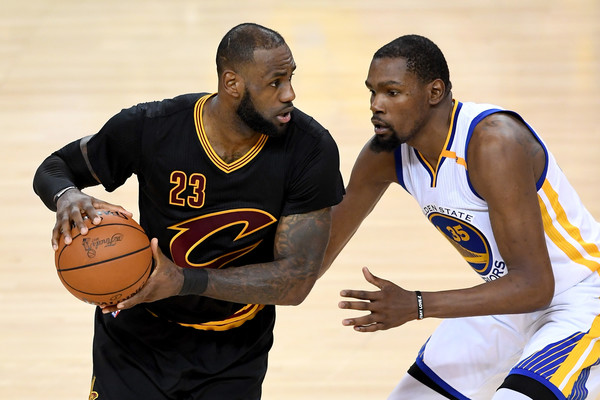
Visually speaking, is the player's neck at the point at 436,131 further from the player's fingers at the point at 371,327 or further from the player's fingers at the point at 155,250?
the player's fingers at the point at 155,250

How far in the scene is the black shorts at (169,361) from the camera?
3604 millimetres

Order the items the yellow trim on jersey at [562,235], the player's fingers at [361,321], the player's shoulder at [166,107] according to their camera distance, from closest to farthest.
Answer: the player's fingers at [361,321] → the player's shoulder at [166,107] → the yellow trim on jersey at [562,235]

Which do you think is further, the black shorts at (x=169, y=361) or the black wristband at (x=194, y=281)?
the black shorts at (x=169, y=361)

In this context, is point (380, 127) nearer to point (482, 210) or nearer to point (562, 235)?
point (482, 210)

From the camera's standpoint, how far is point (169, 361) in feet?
11.9

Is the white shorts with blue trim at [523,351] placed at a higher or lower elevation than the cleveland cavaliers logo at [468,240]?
lower

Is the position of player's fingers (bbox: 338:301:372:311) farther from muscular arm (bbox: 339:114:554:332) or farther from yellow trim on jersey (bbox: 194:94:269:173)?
yellow trim on jersey (bbox: 194:94:269:173)

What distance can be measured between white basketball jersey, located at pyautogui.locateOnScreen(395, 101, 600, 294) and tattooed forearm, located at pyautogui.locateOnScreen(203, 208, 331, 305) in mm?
533

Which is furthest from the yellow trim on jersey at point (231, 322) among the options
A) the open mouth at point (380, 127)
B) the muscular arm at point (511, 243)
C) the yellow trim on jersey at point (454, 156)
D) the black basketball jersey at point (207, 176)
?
the yellow trim on jersey at point (454, 156)

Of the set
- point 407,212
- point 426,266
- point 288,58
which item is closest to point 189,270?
point 288,58

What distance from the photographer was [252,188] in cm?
338

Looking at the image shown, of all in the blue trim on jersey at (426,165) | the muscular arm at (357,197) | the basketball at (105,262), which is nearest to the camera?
the basketball at (105,262)

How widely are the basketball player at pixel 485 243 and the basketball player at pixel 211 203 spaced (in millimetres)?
318

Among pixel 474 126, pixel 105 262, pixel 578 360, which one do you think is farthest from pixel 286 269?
pixel 578 360
